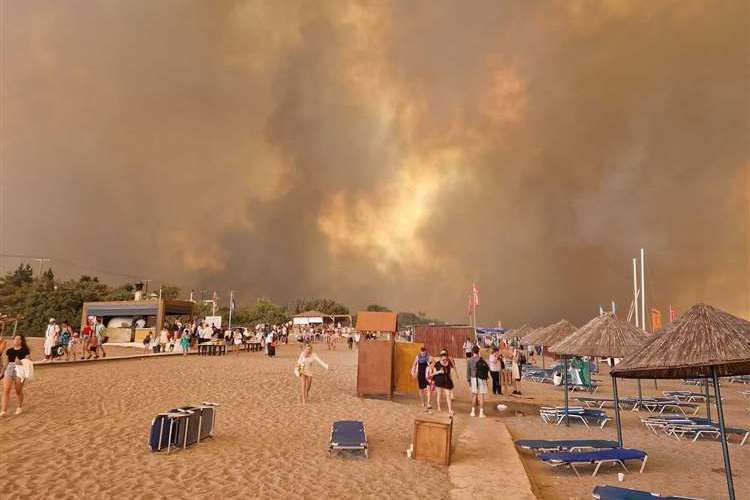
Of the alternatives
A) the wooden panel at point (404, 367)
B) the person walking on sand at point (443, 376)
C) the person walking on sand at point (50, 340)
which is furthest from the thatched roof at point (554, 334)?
the person walking on sand at point (50, 340)

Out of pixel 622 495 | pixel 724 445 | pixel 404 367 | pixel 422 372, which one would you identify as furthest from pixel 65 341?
pixel 724 445

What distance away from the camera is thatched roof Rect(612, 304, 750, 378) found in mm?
5789

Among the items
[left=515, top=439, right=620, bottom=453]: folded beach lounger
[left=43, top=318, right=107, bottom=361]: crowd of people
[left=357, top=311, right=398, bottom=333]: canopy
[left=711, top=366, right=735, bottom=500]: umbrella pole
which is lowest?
[left=515, top=439, right=620, bottom=453]: folded beach lounger

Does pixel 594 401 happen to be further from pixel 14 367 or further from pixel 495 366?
pixel 14 367

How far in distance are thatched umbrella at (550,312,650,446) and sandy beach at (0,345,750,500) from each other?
2099 mm

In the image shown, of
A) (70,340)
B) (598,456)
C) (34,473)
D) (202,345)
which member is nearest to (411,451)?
(598,456)

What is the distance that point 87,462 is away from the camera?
7.73 meters

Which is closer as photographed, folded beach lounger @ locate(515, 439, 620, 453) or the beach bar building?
folded beach lounger @ locate(515, 439, 620, 453)

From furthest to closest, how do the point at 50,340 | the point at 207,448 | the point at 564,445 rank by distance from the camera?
the point at 50,340, the point at 564,445, the point at 207,448

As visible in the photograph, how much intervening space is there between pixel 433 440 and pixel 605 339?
7.25 metres

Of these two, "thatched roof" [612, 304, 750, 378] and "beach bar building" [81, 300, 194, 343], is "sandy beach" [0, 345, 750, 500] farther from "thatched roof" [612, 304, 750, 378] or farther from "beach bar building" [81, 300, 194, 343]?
"beach bar building" [81, 300, 194, 343]

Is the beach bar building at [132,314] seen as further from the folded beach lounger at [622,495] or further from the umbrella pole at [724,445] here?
the umbrella pole at [724,445]

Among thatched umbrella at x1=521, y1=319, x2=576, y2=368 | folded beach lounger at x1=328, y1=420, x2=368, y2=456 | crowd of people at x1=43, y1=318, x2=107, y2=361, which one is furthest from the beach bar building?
folded beach lounger at x1=328, y1=420, x2=368, y2=456

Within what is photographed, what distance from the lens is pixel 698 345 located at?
6164mm
